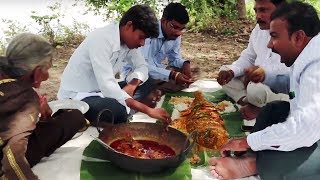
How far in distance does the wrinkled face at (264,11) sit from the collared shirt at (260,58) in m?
0.25

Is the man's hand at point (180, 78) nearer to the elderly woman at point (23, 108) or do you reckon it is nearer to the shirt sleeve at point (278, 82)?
the shirt sleeve at point (278, 82)

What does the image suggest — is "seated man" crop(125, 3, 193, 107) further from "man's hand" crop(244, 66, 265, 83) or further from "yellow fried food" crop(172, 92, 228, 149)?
"man's hand" crop(244, 66, 265, 83)

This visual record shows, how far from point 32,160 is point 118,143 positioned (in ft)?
2.37

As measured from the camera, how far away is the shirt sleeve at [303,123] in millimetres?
2668

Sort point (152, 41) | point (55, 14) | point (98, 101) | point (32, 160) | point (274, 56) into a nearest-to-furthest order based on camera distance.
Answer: point (32, 160) < point (98, 101) < point (274, 56) < point (152, 41) < point (55, 14)

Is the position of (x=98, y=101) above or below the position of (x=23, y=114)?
below

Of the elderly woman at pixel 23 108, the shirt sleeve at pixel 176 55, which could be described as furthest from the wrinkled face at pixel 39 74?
the shirt sleeve at pixel 176 55

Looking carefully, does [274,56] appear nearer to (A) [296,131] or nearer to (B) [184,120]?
(B) [184,120]

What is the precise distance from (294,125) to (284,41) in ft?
2.22

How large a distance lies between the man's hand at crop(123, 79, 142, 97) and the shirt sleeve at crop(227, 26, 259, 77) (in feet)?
3.99

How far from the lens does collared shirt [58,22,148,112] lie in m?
3.91

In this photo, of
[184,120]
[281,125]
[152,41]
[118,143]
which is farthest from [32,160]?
[152,41]

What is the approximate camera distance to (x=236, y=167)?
325cm

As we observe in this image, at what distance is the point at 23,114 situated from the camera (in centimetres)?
271
